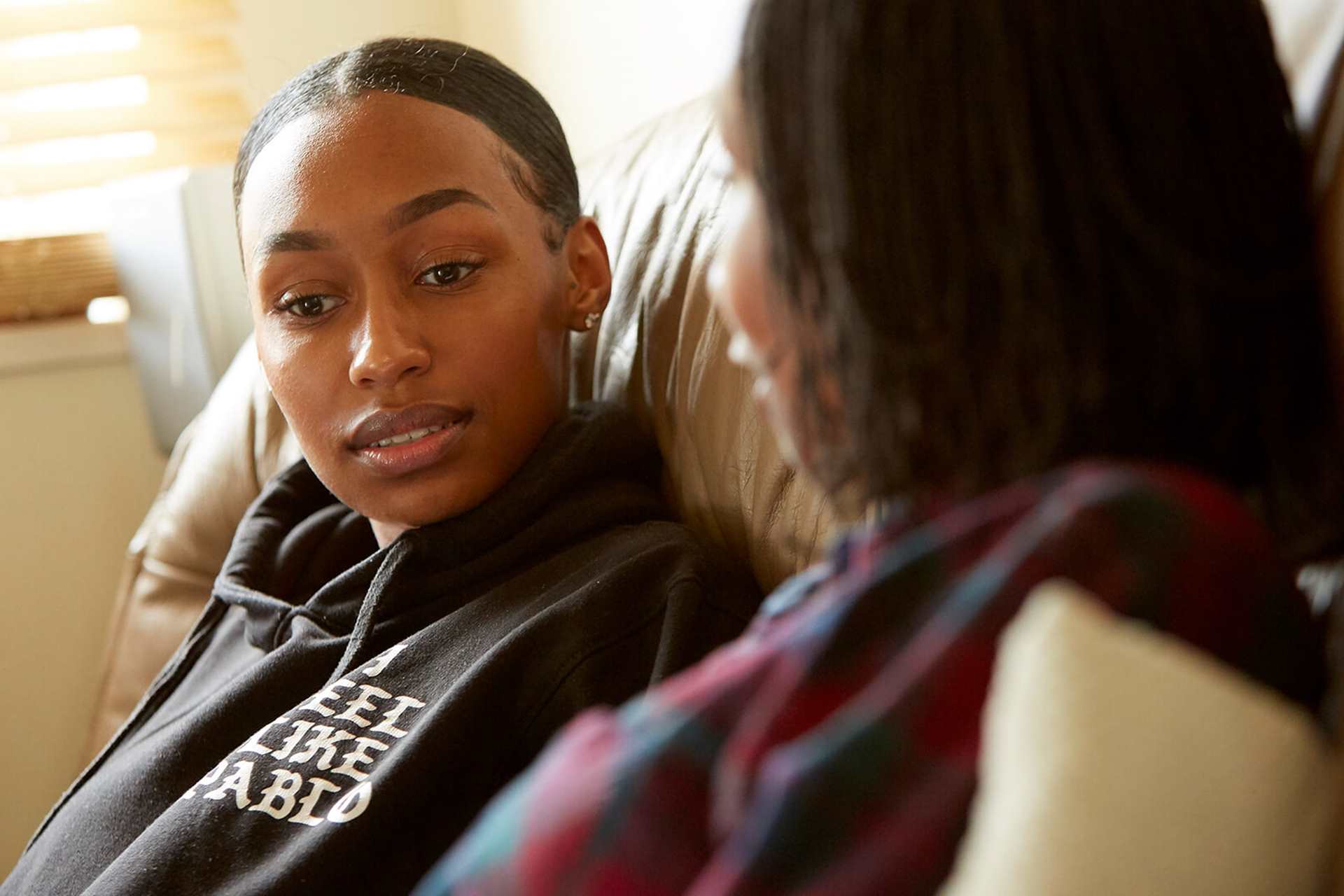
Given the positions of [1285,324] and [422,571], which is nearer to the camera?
[1285,324]

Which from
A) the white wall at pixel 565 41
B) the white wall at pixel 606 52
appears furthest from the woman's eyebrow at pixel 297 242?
the white wall at pixel 606 52

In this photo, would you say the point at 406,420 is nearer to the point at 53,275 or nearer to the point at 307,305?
the point at 307,305

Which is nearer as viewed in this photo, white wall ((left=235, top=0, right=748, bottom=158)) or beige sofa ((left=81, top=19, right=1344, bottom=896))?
beige sofa ((left=81, top=19, right=1344, bottom=896))

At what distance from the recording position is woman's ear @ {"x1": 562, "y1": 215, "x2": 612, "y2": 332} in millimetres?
1089

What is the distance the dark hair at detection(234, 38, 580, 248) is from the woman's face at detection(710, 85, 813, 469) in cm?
49

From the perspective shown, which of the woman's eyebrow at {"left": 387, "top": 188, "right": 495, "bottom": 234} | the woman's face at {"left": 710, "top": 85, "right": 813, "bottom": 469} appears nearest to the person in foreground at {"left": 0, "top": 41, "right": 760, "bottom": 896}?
the woman's eyebrow at {"left": 387, "top": 188, "right": 495, "bottom": 234}

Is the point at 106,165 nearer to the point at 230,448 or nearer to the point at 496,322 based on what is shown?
the point at 230,448

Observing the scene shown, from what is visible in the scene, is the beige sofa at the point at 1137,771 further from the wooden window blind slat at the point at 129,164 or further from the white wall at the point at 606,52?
the wooden window blind slat at the point at 129,164

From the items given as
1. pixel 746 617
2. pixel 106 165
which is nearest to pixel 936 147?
pixel 746 617

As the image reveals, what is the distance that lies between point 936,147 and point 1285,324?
159 millimetres

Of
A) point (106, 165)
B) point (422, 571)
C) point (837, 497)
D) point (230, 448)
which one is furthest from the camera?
point (106, 165)

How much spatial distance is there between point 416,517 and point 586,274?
253mm

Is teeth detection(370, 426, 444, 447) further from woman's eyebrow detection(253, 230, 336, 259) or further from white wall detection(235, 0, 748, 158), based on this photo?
white wall detection(235, 0, 748, 158)

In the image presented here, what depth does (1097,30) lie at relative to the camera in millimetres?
490
